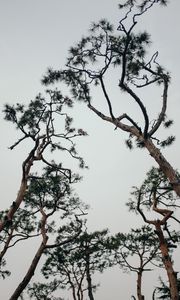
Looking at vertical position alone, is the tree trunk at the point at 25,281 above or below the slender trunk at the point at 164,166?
below

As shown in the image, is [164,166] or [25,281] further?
[25,281]

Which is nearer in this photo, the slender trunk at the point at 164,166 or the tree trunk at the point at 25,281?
the slender trunk at the point at 164,166

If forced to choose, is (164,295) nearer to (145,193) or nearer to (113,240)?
(113,240)

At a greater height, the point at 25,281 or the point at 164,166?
the point at 164,166

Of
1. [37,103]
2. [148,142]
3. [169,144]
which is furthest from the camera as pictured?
[37,103]

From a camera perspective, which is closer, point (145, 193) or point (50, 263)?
point (145, 193)

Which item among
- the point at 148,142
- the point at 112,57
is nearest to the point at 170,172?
the point at 148,142

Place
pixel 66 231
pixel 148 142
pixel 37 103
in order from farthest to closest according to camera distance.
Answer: pixel 66 231
pixel 37 103
pixel 148 142

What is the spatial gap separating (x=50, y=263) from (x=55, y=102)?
45.9 feet

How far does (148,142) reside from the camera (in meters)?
8.89

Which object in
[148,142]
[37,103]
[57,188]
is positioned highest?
[37,103]

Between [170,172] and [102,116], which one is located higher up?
[102,116]

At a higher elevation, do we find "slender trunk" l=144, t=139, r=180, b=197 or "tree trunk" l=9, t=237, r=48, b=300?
"slender trunk" l=144, t=139, r=180, b=197

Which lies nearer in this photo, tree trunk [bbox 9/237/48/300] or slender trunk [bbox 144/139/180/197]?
slender trunk [bbox 144/139/180/197]
